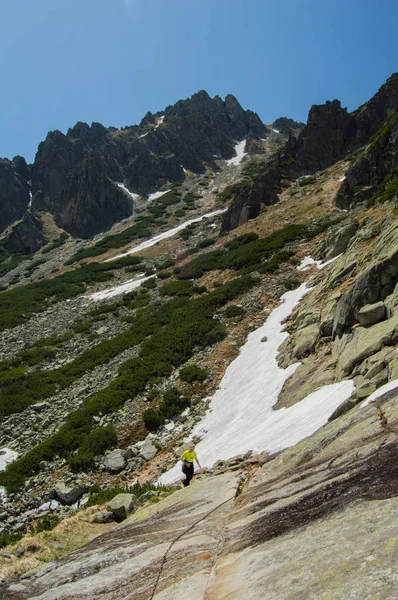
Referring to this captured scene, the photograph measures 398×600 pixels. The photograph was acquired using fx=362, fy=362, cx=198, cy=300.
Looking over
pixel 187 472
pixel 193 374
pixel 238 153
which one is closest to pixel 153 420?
pixel 193 374

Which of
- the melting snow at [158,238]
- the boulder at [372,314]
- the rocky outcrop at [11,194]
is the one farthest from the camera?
the rocky outcrop at [11,194]

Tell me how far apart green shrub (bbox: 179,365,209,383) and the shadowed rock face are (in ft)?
36.0

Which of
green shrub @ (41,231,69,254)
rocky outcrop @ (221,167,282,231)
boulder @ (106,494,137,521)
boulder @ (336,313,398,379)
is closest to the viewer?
boulder @ (106,494,137,521)

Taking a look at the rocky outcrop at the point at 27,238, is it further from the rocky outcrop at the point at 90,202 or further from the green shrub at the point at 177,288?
the green shrub at the point at 177,288

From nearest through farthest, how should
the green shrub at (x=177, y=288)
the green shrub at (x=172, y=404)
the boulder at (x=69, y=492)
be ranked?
1. the boulder at (x=69, y=492)
2. the green shrub at (x=172, y=404)
3. the green shrub at (x=177, y=288)

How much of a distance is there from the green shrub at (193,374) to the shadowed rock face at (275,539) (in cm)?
1099

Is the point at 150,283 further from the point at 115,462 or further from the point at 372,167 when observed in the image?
the point at 372,167

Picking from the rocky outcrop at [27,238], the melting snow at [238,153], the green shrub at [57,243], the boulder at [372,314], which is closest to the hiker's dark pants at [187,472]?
the boulder at [372,314]

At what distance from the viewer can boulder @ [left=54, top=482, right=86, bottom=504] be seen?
13742mm

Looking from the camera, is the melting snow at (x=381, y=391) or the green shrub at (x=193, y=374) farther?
the green shrub at (x=193, y=374)

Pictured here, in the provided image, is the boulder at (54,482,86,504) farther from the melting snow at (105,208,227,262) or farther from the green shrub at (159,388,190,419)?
the melting snow at (105,208,227,262)

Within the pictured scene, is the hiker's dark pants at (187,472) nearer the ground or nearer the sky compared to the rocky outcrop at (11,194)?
nearer the ground

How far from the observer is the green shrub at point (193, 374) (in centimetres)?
1994

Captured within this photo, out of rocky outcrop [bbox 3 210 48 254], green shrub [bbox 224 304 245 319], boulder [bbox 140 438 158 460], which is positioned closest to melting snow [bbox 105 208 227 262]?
green shrub [bbox 224 304 245 319]
